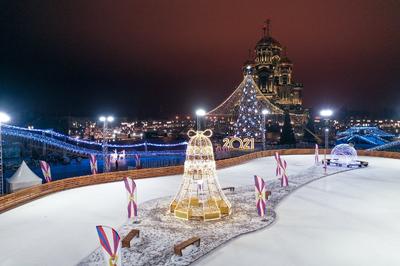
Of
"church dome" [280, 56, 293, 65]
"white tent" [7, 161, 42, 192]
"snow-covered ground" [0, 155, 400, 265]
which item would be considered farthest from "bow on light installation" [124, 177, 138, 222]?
"church dome" [280, 56, 293, 65]

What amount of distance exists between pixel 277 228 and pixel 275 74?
261 ft

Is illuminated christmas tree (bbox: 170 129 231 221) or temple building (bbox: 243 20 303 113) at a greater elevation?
temple building (bbox: 243 20 303 113)

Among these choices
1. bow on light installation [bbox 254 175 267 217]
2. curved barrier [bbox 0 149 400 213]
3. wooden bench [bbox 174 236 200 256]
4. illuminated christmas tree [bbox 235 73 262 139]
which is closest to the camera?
wooden bench [bbox 174 236 200 256]

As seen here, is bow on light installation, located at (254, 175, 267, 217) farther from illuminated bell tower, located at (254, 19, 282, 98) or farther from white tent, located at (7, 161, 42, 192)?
illuminated bell tower, located at (254, 19, 282, 98)

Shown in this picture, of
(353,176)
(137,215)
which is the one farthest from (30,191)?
(353,176)

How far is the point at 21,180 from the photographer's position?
15.0 meters

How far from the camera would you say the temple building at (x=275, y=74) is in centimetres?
8119

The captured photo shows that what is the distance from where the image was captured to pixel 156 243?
9172mm

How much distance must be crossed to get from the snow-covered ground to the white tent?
1055 millimetres

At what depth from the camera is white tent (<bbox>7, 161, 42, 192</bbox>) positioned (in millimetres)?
14827

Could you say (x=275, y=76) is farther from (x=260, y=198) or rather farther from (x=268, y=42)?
(x=260, y=198)

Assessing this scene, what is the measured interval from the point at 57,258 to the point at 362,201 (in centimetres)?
1222

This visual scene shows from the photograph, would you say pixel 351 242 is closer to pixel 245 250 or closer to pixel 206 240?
pixel 245 250

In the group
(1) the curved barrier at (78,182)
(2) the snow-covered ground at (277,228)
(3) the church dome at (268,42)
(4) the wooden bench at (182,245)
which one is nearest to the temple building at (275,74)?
(3) the church dome at (268,42)
